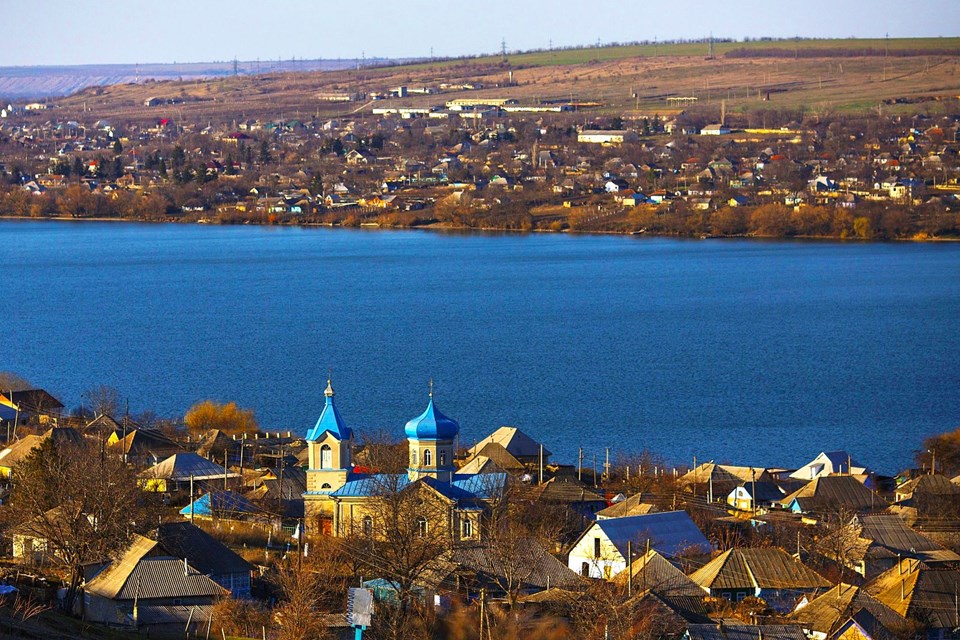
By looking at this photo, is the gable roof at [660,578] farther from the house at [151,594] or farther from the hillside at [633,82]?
the hillside at [633,82]

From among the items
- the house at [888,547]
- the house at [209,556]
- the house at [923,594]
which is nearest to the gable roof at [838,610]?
the house at [923,594]

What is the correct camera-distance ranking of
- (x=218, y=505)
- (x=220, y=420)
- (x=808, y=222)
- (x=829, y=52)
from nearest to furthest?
(x=218, y=505)
(x=220, y=420)
(x=808, y=222)
(x=829, y=52)

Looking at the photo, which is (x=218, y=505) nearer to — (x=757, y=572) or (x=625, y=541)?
(x=625, y=541)

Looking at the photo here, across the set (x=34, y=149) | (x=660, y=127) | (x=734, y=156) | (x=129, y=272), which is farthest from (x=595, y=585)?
(x=34, y=149)

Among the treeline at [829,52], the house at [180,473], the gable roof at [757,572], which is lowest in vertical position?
the treeline at [829,52]

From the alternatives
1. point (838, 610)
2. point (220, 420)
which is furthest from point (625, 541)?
point (220, 420)

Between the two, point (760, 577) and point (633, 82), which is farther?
point (633, 82)

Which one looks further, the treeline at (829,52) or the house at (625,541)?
the treeline at (829,52)
